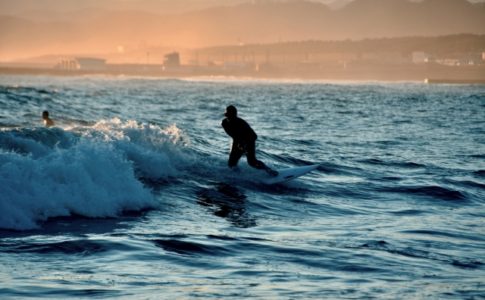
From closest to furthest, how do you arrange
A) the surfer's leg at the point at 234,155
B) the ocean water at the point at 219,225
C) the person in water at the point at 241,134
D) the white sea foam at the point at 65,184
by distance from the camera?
the ocean water at the point at 219,225 < the white sea foam at the point at 65,184 < the person in water at the point at 241,134 < the surfer's leg at the point at 234,155

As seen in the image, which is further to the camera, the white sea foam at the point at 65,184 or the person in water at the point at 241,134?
the person in water at the point at 241,134

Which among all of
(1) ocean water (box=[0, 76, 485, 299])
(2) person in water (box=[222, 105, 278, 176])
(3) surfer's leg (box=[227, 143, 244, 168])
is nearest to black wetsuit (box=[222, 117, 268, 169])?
(2) person in water (box=[222, 105, 278, 176])

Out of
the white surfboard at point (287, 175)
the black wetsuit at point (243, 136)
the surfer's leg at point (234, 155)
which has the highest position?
the black wetsuit at point (243, 136)

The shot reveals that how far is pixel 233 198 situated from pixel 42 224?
5.50 metres

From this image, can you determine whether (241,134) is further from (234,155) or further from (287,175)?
(287,175)

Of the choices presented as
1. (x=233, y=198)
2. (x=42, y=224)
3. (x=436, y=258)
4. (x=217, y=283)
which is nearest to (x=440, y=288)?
(x=436, y=258)

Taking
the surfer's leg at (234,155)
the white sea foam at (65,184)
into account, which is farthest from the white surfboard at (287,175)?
the white sea foam at (65,184)

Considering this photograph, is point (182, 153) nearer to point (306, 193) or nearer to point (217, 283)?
point (306, 193)

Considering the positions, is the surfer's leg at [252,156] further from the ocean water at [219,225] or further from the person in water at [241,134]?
the ocean water at [219,225]

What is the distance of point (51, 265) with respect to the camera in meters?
9.27

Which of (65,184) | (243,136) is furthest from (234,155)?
(65,184)

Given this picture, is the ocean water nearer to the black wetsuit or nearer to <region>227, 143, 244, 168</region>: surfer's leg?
<region>227, 143, 244, 168</region>: surfer's leg

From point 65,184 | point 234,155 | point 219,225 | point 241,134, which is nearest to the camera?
point 219,225

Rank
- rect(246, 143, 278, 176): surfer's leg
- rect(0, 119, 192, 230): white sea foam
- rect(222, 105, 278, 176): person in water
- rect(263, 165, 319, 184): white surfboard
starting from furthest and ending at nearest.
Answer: rect(263, 165, 319, 184): white surfboard < rect(246, 143, 278, 176): surfer's leg < rect(222, 105, 278, 176): person in water < rect(0, 119, 192, 230): white sea foam
